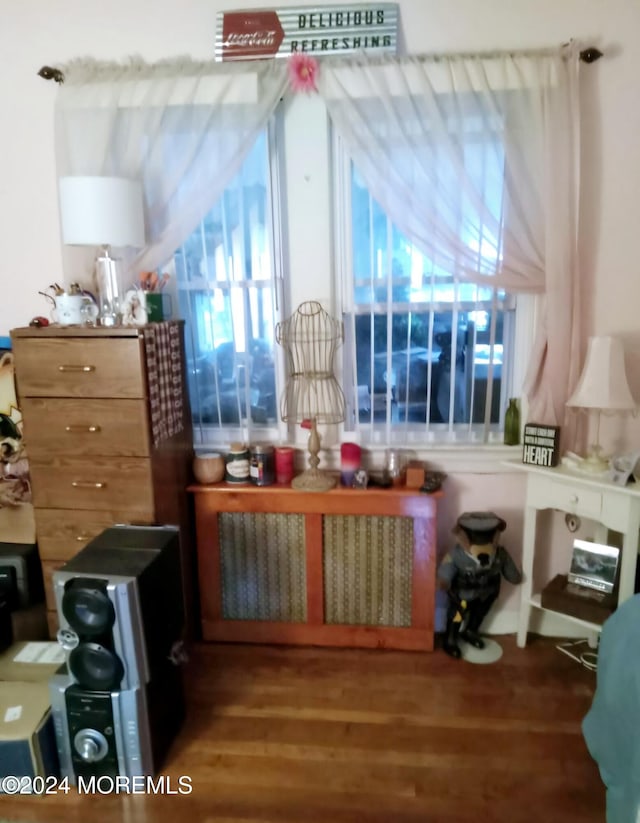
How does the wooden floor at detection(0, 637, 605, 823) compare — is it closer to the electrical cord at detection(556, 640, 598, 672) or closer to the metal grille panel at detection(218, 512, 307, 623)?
the electrical cord at detection(556, 640, 598, 672)

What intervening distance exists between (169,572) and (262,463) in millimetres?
612

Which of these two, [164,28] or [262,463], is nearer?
[164,28]

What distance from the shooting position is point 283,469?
240 centimetres

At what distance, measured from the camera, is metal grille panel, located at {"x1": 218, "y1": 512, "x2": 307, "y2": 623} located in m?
2.39

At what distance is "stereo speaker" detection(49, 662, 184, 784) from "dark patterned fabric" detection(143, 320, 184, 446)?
0.79m

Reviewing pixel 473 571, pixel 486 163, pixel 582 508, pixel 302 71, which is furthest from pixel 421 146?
pixel 473 571

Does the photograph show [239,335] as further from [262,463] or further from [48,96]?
[48,96]

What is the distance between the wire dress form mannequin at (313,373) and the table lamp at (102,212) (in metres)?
0.64

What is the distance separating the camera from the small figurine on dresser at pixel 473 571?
224 cm

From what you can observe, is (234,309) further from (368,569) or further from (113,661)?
(113,661)

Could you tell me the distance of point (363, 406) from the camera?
8.05 feet

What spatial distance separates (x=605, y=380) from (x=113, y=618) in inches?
66.3

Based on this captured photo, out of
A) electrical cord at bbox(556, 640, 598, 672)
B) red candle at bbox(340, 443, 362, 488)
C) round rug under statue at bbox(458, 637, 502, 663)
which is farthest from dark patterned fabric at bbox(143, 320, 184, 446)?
electrical cord at bbox(556, 640, 598, 672)

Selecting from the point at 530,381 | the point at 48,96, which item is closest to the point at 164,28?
the point at 48,96
